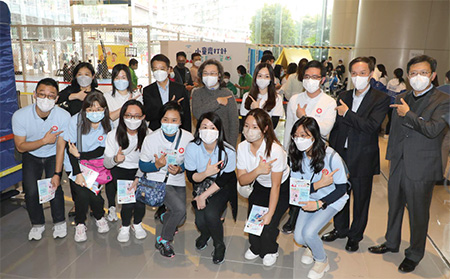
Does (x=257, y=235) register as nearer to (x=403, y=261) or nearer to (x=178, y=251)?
(x=178, y=251)

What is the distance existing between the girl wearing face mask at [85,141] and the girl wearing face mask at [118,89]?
0.34 meters

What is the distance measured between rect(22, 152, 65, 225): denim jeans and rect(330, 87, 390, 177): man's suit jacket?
115 inches

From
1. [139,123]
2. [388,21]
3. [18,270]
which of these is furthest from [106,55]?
[388,21]

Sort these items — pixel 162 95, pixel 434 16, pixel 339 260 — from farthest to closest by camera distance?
pixel 434 16
pixel 162 95
pixel 339 260

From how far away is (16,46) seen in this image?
15.5m

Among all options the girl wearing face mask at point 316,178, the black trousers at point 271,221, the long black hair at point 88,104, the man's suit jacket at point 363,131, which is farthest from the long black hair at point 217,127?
the man's suit jacket at point 363,131

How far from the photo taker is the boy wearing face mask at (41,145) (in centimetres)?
338

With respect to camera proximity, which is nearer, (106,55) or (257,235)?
(257,235)

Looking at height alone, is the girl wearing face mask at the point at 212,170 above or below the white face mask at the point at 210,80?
below

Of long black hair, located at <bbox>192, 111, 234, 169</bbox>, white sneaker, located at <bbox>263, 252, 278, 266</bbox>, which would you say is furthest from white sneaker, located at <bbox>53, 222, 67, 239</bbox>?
white sneaker, located at <bbox>263, 252, 278, 266</bbox>

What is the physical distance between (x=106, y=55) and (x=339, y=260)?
295 inches

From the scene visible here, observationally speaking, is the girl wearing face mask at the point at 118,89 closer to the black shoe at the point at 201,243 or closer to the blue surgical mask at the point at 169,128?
the blue surgical mask at the point at 169,128

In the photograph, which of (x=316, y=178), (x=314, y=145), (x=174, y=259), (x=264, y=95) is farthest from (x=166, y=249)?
(x=264, y=95)

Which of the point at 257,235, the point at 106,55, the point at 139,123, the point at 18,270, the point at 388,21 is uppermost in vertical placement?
the point at 388,21
